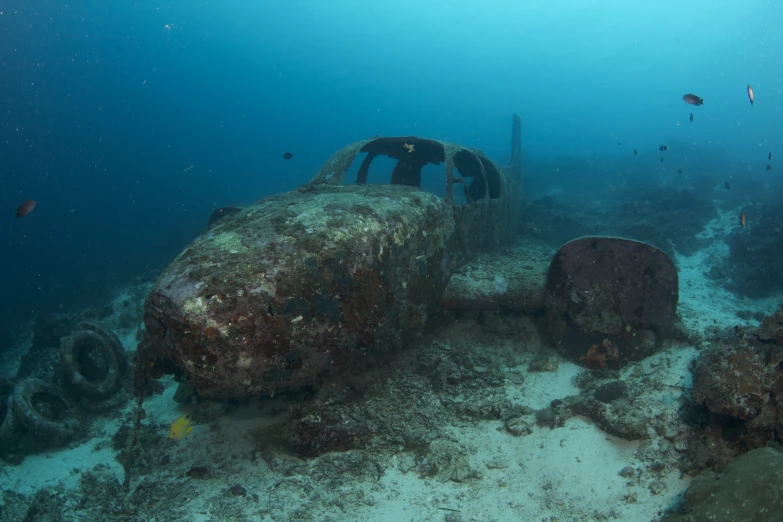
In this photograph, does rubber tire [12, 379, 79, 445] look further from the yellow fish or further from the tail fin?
the tail fin

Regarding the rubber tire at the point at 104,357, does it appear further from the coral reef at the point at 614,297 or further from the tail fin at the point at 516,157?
the tail fin at the point at 516,157

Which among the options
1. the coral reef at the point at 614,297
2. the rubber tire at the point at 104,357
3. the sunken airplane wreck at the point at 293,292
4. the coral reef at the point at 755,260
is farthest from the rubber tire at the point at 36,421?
the coral reef at the point at 755,260

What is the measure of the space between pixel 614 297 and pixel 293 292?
12.0 ft

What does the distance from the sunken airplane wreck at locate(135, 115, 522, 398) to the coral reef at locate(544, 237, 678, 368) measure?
1.58 m

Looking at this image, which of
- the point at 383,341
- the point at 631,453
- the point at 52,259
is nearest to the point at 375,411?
the point at 383,341

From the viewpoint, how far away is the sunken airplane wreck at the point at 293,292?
292 centimetres

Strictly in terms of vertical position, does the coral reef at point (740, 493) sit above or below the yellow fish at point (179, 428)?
above

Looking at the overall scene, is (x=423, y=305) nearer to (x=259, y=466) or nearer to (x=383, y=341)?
(x=383, y=341)

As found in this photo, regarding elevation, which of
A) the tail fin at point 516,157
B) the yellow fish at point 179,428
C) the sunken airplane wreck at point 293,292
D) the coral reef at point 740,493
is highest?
the tail fin at point 516,157

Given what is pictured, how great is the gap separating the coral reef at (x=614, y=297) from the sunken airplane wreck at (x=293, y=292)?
1.58m

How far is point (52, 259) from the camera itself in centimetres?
2931

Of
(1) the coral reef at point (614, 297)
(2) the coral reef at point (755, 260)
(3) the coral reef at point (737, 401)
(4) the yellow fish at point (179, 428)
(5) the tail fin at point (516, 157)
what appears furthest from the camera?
(5) the tail fin at point (516, 157)

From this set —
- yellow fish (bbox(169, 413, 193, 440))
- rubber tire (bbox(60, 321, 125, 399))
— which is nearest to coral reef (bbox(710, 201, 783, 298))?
yellow fish (bbox(169, 413, 193, 440))

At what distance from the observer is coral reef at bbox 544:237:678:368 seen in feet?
14.8
